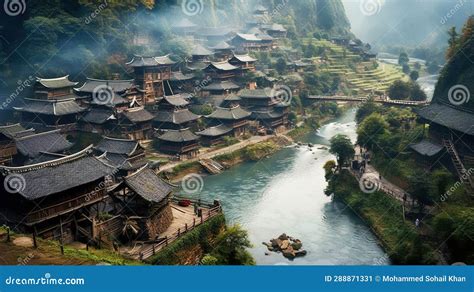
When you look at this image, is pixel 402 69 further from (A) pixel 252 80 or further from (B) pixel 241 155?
(B) pixel 241 155

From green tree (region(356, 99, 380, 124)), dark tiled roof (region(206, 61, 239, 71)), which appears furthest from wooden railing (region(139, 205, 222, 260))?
dark tiled roof (region(206, 61, 239, 71))

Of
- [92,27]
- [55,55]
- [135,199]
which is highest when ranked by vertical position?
[92,27]

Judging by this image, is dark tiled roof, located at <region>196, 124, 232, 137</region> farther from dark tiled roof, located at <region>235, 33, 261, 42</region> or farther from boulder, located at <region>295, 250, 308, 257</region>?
dark tiled roof, located at <region>235, 33, 261, 42</region>

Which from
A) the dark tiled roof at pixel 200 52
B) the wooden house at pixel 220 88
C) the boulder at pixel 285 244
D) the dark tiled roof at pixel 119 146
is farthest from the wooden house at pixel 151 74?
the boulder at pixel 285 244

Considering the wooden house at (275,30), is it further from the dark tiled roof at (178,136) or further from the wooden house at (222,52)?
the dark tiled roof at (178,136)

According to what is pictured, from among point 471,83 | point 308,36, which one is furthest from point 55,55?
point 308,36

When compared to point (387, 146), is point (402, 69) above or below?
above

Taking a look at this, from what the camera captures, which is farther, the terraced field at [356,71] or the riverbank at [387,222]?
the terraced field at [356,71]
